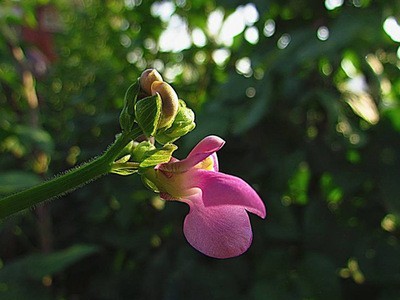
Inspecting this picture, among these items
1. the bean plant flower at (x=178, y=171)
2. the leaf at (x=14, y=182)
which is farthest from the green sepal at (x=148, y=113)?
the leaf at (x=14, y=182)

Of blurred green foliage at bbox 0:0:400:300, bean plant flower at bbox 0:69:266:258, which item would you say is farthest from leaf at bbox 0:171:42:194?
bean plant flower at bbox 0:69:266:258

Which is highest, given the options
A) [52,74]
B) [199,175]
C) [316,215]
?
[199,175]

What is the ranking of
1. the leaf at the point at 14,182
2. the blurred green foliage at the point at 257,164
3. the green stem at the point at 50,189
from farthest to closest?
1. the blurred green foliage at the point at 257,164
2. the leaf at the point at 14,182
3. the green stem at the point at 50,189

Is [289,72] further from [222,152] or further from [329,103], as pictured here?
[222,152]

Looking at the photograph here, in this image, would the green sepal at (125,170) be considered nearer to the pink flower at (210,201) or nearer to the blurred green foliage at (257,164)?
the pink flower at (210,201)

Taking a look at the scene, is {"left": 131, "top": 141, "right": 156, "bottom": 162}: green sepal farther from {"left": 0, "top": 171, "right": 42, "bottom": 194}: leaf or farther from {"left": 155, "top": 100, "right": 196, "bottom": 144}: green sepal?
{"left": 0, "top": 171, "right": 42, "bottom": 194}: leaf

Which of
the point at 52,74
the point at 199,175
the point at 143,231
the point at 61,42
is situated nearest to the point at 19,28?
the point at 61,42
